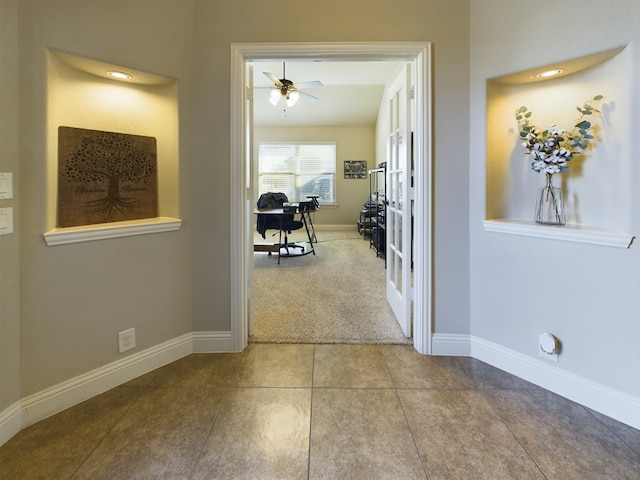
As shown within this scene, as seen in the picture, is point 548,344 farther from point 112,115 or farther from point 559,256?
point 112,115

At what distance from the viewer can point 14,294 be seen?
1534 millimetres

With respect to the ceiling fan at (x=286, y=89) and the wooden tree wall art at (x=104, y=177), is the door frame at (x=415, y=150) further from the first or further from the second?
the ceiling fan at (x=286, y=89)

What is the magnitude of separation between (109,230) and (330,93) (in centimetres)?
650

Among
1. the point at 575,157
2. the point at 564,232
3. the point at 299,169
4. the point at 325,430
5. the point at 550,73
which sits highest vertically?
the point at 299,169

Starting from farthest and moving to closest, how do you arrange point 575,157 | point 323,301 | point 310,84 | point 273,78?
point 310,84
point 273,78
point 323,301
point 575,157

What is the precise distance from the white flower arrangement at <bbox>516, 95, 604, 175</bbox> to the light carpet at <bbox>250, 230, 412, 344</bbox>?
1427 mm

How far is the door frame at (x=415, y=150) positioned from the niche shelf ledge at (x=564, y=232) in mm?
412

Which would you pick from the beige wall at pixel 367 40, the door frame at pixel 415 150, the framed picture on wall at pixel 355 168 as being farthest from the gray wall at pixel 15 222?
the framed picture on wall at pixel 355 168

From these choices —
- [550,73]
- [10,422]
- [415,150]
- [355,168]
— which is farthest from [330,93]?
[10,422]

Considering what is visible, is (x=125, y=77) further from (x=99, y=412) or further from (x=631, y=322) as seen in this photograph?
(x=631, y=322)

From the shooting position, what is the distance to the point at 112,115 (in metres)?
2.00

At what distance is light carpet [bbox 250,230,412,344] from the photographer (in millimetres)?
2584

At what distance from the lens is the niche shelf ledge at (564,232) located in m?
1.60

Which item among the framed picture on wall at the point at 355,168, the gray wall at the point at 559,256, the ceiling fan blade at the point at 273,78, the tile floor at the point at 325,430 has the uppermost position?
the ceiling fan blade at the point at 273,78
